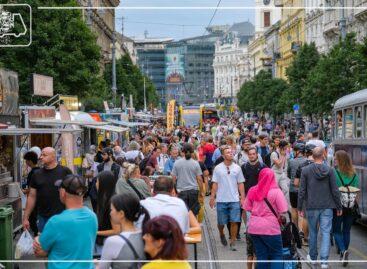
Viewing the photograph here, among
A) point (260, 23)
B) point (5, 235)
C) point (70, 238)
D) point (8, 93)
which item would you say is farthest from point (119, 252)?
point (260, 23)

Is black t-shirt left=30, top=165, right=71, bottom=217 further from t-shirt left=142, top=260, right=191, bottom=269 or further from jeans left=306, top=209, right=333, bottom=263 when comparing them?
t-shirt left=142, top=260, right=191, bottom=269

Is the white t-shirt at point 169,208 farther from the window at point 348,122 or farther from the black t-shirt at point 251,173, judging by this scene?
the window at point 348,122

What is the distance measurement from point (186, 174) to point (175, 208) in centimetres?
724

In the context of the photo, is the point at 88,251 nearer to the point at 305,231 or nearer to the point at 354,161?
the point at 305,231

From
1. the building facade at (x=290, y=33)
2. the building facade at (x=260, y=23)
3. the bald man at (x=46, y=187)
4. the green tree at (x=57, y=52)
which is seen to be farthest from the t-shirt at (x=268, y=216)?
the building facade at (x=260, y=23)

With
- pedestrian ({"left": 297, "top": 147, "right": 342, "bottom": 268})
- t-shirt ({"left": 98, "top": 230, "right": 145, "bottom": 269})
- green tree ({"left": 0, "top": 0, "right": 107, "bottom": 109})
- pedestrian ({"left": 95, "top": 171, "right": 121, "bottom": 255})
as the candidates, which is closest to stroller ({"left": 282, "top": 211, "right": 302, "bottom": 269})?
pedestrian ({"left": 297, "top": 147, "right": 342, "bottom": 268})

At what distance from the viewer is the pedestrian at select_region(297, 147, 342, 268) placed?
465 inches

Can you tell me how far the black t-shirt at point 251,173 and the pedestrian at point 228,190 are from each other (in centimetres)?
15

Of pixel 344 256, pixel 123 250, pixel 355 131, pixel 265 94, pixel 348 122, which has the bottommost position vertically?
pixel 344 256

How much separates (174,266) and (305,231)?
9507 millimetres

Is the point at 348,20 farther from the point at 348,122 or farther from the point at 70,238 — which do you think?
the point at 70,238

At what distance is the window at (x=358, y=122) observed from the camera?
1697 cm

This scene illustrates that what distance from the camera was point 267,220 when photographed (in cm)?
1005

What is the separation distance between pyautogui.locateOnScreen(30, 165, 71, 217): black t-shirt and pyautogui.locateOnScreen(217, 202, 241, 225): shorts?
4.35 metres
